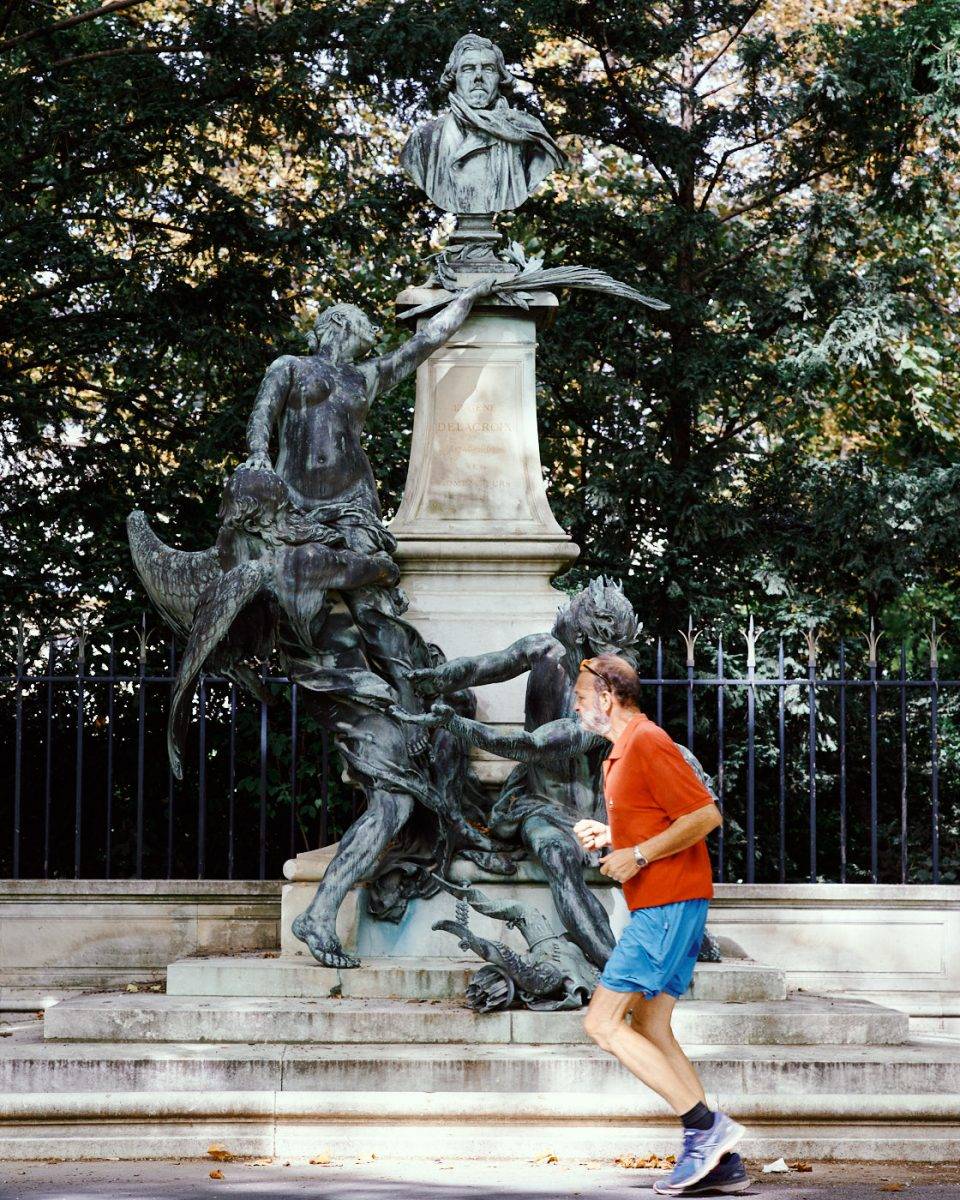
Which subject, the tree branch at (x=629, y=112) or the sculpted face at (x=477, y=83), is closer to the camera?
the sculpted face at (x=477, y=83)

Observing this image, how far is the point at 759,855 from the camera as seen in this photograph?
49.3ft

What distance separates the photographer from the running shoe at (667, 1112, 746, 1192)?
5293 millimetres

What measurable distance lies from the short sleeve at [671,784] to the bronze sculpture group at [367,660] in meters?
2.24

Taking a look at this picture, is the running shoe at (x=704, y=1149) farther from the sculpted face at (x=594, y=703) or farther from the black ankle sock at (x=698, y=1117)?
the sculpted face at (x=594, y=703)

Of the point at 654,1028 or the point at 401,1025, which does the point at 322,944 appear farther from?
the point at 654,1028

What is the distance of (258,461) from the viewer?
8.12 m

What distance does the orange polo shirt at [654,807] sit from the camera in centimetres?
527

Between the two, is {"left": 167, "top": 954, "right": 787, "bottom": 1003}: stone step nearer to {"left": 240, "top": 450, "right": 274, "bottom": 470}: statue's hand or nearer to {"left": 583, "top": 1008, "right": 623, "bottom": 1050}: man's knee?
{"left": 240, "top": 450, "right": 274, "bottom": 470}: statue's hand

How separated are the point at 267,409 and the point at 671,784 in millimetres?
3703

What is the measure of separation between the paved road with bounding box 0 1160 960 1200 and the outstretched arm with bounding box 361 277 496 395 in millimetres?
3957

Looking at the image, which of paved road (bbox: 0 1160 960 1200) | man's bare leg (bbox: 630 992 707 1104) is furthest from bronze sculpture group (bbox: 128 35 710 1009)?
man's bare leg (bbox: 630 992 707 1104)

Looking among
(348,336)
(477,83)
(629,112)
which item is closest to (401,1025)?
(348,336)

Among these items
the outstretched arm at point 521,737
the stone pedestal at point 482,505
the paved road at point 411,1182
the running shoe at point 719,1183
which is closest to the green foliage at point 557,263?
the stone pedestal at point 482,505

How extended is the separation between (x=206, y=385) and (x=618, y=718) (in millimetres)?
10552
